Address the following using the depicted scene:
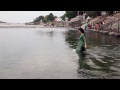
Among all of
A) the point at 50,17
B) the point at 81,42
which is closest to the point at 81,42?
the point at 81,42

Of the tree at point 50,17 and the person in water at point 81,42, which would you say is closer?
the person in water at point 81,42

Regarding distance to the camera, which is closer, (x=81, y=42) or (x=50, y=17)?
(x=81, y=42)

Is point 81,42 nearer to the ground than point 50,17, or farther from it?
nearer to the ground

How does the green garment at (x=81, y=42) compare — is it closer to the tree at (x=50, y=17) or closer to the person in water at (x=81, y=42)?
the person in water at (x=81, y=42)

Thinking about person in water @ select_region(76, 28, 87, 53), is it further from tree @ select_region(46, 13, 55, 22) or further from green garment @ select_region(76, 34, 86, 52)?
tree @ select_region(46, 13, 55, 22)

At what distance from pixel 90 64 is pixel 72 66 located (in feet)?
3.08

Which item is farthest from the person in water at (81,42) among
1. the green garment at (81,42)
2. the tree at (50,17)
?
the tree at (50,17)

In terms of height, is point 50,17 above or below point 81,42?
above

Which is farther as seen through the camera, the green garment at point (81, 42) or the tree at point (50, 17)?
the tree at point (50, 17)

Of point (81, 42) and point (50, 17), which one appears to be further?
point (50, 17)

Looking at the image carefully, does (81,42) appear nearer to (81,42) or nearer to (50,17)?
(81,42)

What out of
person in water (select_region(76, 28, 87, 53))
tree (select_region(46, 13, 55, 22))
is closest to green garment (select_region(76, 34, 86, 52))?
person in water (select_region(76, 28, 87, 53))
